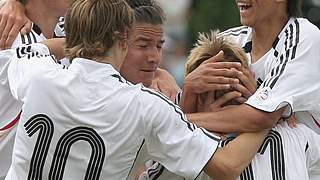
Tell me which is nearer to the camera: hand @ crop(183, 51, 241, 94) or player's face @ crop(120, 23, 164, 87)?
hand @ crop(183, 51, 241, 94)

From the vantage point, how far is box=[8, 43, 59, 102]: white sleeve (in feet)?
14.7

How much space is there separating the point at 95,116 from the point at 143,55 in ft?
1.99

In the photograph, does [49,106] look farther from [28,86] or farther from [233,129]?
[233,129]

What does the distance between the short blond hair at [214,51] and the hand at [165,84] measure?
0.32 metres

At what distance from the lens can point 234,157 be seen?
15.0 feet

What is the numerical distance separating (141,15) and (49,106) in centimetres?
76

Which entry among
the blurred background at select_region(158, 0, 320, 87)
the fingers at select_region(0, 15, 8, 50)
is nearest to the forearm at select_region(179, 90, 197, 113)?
the fingers at select_region(0, 15, 8, 50)

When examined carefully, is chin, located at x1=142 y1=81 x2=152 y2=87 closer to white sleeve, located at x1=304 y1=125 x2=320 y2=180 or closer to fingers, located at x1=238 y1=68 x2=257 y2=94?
fingers, located at x1=238 y1=68 x2=257 y2=94

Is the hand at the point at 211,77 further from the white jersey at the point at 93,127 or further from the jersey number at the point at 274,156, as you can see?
the white jersey at the point at 93,127

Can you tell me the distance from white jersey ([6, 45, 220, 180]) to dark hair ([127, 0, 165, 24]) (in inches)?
21.5

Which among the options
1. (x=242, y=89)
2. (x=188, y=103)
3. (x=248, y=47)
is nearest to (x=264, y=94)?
(x=242, y=89)

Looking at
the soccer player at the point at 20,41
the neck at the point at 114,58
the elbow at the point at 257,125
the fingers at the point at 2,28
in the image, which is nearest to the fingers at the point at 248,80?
the elbow at the point at 257,125

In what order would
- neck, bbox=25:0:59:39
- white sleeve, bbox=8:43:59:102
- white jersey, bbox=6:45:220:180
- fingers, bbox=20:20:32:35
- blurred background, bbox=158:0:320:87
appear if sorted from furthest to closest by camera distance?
blurred background, bbox=158:0:320:87, neck, bbox=25:0:59:39, fingers, bbox=20:20:32:35, white sleeve, bbox=8:43:59:102, white jersey, bbox=6:45:220:180

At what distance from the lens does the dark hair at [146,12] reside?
16.1 feet
